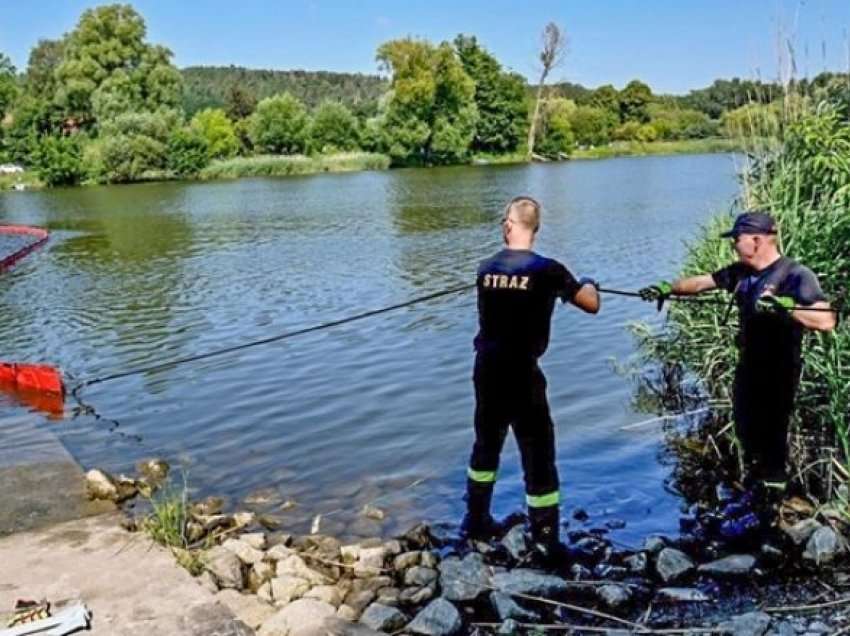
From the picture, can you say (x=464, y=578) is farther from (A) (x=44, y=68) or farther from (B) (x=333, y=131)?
(A) (x=44, y=68)

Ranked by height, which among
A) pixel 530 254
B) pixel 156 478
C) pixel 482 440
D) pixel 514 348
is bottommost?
pixel 156 478

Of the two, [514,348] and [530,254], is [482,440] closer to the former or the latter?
[514,348]

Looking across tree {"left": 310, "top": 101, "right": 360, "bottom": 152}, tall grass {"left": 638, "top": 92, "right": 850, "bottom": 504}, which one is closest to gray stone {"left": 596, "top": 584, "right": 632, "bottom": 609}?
tall grass {"left": 638, "top": 92, "right": 850, "bottom": 504}

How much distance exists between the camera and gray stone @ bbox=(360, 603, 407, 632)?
5051 millimetres

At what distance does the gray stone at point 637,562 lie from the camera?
5754mm

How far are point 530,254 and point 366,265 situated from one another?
1628 centimetres

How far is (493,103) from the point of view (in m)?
84.8

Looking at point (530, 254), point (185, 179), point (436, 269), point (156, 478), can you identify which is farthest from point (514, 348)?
point (185, 179)

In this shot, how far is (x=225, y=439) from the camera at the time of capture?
9.34 meters

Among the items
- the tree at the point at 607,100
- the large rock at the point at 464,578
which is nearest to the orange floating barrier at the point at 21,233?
the large rock at the point at 464,578

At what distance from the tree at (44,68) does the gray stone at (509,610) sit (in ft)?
265

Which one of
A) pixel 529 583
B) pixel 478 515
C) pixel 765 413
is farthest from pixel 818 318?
pixel 478 515

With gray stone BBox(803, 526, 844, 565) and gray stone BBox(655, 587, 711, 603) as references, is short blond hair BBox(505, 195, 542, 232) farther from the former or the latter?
gray stone BBox(803, 526, 844, 565)

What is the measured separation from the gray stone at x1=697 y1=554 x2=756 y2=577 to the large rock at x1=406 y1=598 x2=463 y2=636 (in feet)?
5.33
